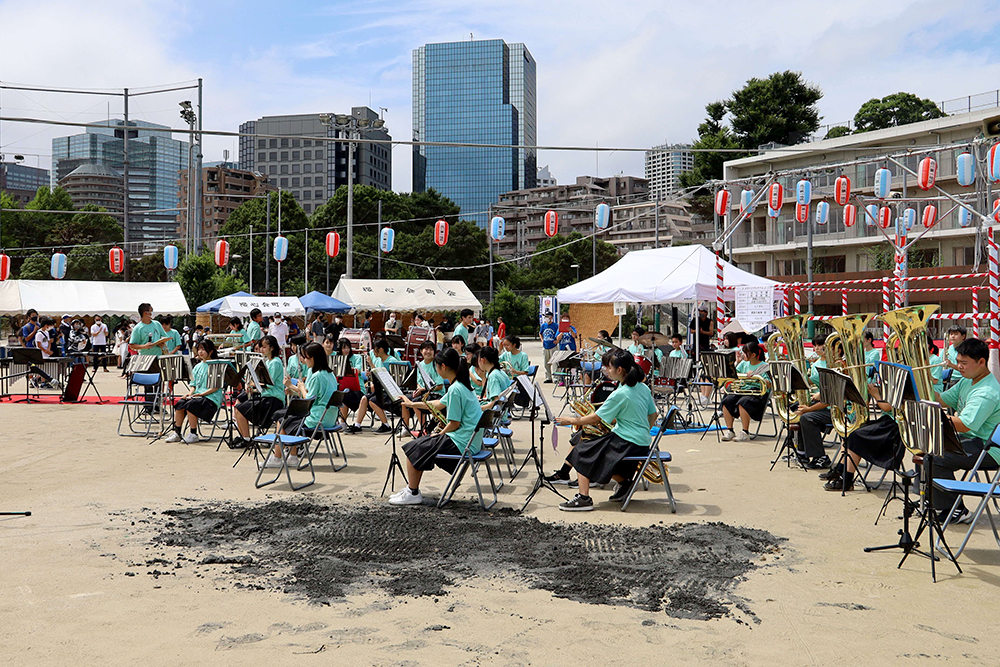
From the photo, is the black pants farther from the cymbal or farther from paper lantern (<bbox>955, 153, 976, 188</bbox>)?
paper lantern (<bbox>955, 153, 976, 188</bbox>)

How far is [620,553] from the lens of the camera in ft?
17.3

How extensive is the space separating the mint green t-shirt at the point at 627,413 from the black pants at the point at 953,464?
2096 millimetres

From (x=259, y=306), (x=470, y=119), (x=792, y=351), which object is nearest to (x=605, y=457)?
(x=792, y=351)

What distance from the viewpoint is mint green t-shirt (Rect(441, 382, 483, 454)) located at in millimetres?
6453

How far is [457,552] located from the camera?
17.3ft

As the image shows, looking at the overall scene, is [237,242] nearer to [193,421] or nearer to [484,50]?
[193,421]

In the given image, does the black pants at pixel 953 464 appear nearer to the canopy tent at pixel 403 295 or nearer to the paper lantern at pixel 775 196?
the paper lantern at pixel 775 196

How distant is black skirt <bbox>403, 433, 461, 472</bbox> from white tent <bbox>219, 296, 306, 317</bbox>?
71.8 feet

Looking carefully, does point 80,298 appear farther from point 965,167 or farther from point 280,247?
point 965,167

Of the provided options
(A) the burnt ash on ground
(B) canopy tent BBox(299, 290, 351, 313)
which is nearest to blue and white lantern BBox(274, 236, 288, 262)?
(B) canopy tent BBox(299, 290, 351, 313)

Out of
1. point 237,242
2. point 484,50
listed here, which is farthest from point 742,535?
point 484,50

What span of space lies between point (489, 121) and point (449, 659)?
152 meters

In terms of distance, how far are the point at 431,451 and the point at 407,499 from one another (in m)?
0.49

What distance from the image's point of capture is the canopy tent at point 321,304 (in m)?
28.2
